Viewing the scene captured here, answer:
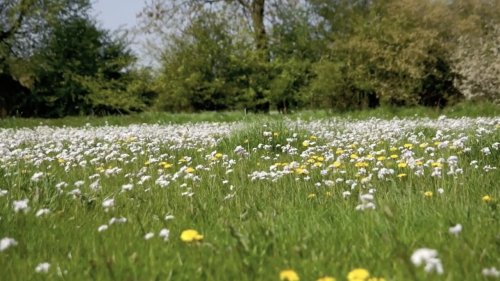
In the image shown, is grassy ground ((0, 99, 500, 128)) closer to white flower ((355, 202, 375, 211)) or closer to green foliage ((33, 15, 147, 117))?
green foliage ((33, 15, 147, 117))

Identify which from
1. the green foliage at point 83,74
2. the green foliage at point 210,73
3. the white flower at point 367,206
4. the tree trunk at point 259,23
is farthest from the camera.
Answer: the tree trunk at point 259,23

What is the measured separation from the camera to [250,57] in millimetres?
25656

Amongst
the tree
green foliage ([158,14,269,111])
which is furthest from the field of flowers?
→ the tree

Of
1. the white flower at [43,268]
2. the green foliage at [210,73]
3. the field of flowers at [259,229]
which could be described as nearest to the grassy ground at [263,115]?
the green foliage at [210,73]

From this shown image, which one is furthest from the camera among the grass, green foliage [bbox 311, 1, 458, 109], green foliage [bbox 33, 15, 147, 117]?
green foliage [bbox 33, 15, 147, 117]

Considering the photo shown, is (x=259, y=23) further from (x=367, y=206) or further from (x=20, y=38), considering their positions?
(x=367, y=206)

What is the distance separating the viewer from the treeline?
2245 centimetres

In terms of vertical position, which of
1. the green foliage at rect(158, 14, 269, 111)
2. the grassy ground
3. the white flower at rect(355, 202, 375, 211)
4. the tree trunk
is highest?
the tree trunk

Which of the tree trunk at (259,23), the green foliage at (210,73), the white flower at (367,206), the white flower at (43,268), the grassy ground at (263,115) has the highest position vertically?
the tree trunk at (259,23)

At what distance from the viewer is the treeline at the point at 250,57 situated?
2245cm

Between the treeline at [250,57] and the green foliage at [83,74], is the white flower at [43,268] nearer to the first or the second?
the treeline at [250,57]

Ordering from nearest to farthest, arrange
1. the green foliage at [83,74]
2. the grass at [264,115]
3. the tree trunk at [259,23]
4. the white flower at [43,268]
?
the white flower at [43,268] → the grass at [264,115] → the green foliage at [83,74] → the tree trunk at [259,23]

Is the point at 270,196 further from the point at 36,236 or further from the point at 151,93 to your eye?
the point at 151,93

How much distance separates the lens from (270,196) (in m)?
4.28
